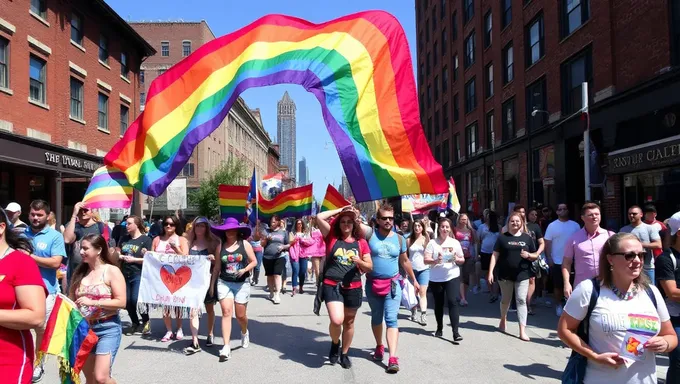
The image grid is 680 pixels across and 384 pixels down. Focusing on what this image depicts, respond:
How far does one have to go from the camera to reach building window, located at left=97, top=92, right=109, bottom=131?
2402cm

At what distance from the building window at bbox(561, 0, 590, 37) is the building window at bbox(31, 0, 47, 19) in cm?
1924

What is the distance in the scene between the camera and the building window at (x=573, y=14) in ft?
58.4

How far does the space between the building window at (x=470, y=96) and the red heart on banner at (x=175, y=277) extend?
27115 mm

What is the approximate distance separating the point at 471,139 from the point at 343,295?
28.2 meters

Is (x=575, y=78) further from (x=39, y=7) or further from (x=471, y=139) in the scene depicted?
(x=39, y=7)

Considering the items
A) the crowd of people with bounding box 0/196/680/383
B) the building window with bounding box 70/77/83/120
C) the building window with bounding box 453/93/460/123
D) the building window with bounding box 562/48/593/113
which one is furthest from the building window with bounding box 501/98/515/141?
the building window with bounding box 70/77/83/120

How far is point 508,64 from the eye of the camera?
25.7m

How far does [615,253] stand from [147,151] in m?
5.68

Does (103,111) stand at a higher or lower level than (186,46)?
lower

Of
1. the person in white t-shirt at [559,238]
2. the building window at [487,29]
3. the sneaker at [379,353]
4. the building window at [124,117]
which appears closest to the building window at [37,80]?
the building window at [124,117]

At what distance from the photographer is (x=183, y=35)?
56562 millimetres

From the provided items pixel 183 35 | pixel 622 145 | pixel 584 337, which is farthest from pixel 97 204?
pixel 183 35

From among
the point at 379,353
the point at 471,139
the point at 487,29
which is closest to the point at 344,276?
the point at 379,353

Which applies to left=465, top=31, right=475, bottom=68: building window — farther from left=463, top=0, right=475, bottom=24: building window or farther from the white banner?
the white banner
